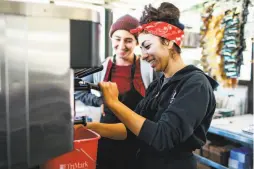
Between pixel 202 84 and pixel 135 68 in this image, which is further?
pixel 135 68

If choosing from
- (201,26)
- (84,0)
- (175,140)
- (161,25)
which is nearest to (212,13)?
(201,26)

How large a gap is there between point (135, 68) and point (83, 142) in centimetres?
110

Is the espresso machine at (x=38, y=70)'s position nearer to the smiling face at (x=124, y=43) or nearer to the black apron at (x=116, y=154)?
the black apron at (x=116, y=154)

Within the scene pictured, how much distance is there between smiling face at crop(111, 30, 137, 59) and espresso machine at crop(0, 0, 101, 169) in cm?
121

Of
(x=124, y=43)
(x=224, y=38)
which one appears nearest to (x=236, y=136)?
(x=224, y=38)

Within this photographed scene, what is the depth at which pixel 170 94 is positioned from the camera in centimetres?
117

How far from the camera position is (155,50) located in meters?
1.17

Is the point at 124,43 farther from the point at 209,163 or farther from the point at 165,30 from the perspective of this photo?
the point at 209,163

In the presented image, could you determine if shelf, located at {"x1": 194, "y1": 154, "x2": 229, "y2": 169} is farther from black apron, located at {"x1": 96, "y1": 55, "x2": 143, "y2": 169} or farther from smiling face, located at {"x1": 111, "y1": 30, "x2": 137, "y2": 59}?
smiling face, located at {"x1": 111, "y1": 30, "x2": 137, "y2": 59}

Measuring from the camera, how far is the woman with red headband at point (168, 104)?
1027 mm

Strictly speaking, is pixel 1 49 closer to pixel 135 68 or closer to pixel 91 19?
pixel 91 19

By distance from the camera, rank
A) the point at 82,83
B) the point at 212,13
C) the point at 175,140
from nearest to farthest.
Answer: the point at 82,83, the point at 175,140, the point at 212,13

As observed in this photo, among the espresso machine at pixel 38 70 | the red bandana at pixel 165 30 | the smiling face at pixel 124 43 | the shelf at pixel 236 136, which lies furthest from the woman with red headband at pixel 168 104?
the shelf at pixel 236 136

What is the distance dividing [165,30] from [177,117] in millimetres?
397
